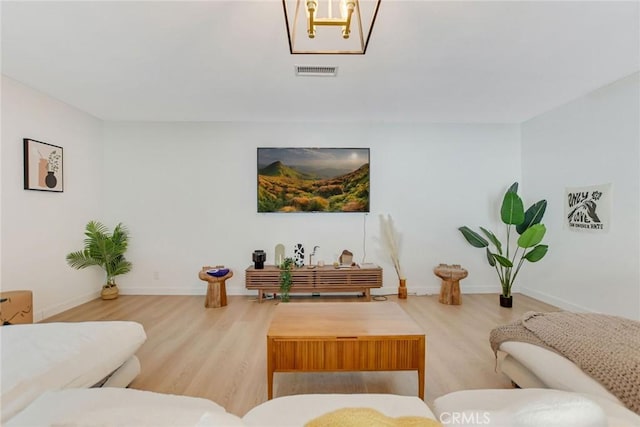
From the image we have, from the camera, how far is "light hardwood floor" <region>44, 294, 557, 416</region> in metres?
2.03

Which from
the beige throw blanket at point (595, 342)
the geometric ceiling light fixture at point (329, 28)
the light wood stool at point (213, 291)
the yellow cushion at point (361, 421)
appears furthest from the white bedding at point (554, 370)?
the light wood stool at point (213, 291)

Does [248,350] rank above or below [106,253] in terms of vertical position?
below

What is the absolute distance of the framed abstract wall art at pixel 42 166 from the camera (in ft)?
10.4

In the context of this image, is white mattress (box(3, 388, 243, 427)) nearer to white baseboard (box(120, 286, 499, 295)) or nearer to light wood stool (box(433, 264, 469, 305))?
white baseboard (box(120, 286, 499, 295))

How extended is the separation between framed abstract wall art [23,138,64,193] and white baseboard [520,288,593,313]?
6467mm

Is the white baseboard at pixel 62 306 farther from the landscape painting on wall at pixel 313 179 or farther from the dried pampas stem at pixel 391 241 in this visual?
the dried pampas stem at pixel 391 241

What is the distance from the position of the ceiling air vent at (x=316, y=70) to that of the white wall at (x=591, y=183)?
3048 mm

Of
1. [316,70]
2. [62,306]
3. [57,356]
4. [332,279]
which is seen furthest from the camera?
[332,279]

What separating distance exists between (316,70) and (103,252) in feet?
12.1

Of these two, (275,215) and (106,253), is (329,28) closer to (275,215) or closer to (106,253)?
(275,215)

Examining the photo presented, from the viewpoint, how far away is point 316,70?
9.36 feet

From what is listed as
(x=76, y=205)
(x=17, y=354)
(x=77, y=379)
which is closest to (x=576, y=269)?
(x=77, y=379)

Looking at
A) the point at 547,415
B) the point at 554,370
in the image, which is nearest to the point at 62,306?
the point at 547,415

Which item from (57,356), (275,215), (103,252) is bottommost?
(57,356)
